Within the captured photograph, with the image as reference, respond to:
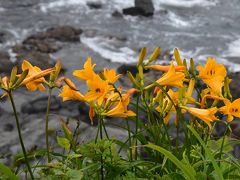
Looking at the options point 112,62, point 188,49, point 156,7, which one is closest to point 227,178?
point 112,62

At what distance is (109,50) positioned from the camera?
12.4 m

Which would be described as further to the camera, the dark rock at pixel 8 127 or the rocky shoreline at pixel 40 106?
the dark rock at pixel 8 127

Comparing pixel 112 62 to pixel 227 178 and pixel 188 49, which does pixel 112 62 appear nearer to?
pixel 188 49

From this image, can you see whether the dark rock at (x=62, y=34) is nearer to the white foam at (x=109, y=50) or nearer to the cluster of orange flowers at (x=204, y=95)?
the white foam at (x=109, y=50)

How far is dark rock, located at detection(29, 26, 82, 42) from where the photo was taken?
42.0 feet

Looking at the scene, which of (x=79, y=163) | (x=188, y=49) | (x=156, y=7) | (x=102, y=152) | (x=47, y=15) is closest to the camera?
(x=102, y=152)

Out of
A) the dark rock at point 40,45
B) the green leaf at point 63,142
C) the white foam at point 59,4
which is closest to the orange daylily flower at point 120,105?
the green leaf at point 63,142

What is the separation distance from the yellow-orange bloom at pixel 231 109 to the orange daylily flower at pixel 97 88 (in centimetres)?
46

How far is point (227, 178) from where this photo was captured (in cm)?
210

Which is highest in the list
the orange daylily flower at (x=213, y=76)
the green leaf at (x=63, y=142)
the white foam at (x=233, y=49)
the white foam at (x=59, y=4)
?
the orange daylily flower at (x=213, y=76)

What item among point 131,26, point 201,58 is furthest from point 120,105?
point 131,26

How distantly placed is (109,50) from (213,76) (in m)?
10.6

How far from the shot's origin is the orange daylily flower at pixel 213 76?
6.31 feet

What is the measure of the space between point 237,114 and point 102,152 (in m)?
0.54
